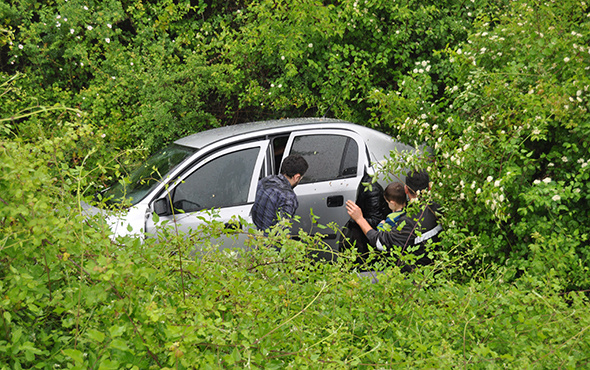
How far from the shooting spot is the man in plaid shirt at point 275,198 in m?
4.24

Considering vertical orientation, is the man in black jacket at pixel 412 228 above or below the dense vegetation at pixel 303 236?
below

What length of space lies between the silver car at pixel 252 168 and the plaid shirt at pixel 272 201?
49 cm

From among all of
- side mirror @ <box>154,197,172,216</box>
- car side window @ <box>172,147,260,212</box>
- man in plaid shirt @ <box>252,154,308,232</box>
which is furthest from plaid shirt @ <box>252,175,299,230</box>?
side mirror @ <box>154,197,172,216</box>

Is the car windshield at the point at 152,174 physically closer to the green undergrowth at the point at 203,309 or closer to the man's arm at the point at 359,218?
the man's arm at the point at 359,218

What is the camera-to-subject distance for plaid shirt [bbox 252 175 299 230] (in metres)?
4.24

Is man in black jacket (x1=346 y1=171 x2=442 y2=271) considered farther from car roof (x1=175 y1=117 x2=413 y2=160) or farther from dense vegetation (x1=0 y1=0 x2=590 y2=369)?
car roof (x1=175 y1=117 x2=413 y2=160)

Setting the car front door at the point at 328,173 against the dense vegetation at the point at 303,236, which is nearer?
the dense vegetation at the point at 303,236

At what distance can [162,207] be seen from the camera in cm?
435

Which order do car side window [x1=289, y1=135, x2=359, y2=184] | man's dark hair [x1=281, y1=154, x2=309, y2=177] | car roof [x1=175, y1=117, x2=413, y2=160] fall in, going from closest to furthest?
man's dark hair [x1=281, y1=154, x2=309, y2=177] < car roof [x1=175, y1=117, x2=413, y2=160] < car side window [x1=289, y1=135, x2=359, y2=184]

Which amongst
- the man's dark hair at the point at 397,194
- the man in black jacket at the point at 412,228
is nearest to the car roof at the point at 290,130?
the man in black jacket at the point at 412,228

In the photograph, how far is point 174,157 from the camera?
5.14 meters

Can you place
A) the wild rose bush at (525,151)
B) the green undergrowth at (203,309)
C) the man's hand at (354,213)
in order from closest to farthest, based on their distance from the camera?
the green undergrowth at (203,309) → the wild rose bush at (525,151) → the man's hand at (354,213)

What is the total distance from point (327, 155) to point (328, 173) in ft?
0.69

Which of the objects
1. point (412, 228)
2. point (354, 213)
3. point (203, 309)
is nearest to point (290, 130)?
point (354, 213)
